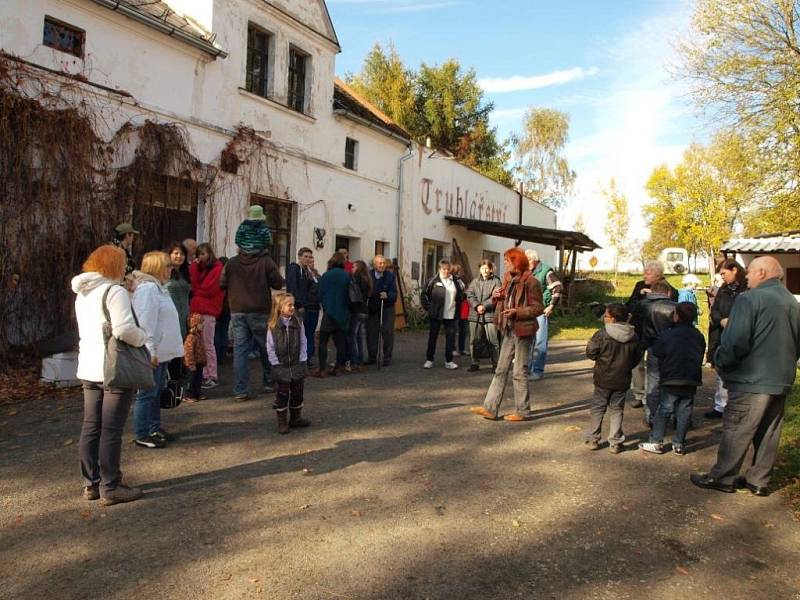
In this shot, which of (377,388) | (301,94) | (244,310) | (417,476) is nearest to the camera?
(417,476)

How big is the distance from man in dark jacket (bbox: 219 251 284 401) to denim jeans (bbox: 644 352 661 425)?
166 inches

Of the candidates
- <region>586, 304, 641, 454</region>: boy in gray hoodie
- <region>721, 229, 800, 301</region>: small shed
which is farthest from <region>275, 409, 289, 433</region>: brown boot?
<region>721, 229, 800, 301</region>: small shed

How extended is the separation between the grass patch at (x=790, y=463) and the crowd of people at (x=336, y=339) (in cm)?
28

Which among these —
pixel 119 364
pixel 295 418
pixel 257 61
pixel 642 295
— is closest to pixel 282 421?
pixel 295 418

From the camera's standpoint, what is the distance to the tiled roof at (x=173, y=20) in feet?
30.3

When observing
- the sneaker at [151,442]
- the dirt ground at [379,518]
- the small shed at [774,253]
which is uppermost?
the small shed at [774,253]

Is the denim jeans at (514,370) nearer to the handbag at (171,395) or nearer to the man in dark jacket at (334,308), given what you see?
the man in dark jacket at (334,308)

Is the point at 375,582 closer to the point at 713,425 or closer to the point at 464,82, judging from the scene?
the point at 713,425

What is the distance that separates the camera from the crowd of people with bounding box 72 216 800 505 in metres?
3.96

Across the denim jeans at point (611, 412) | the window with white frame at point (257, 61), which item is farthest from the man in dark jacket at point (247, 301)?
the window with white frame at point (257, 61)

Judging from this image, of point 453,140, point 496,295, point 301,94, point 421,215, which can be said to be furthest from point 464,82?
point 496,295

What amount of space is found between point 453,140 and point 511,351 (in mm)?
29765

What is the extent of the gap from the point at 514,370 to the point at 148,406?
3649 mm

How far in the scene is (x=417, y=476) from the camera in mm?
4676
